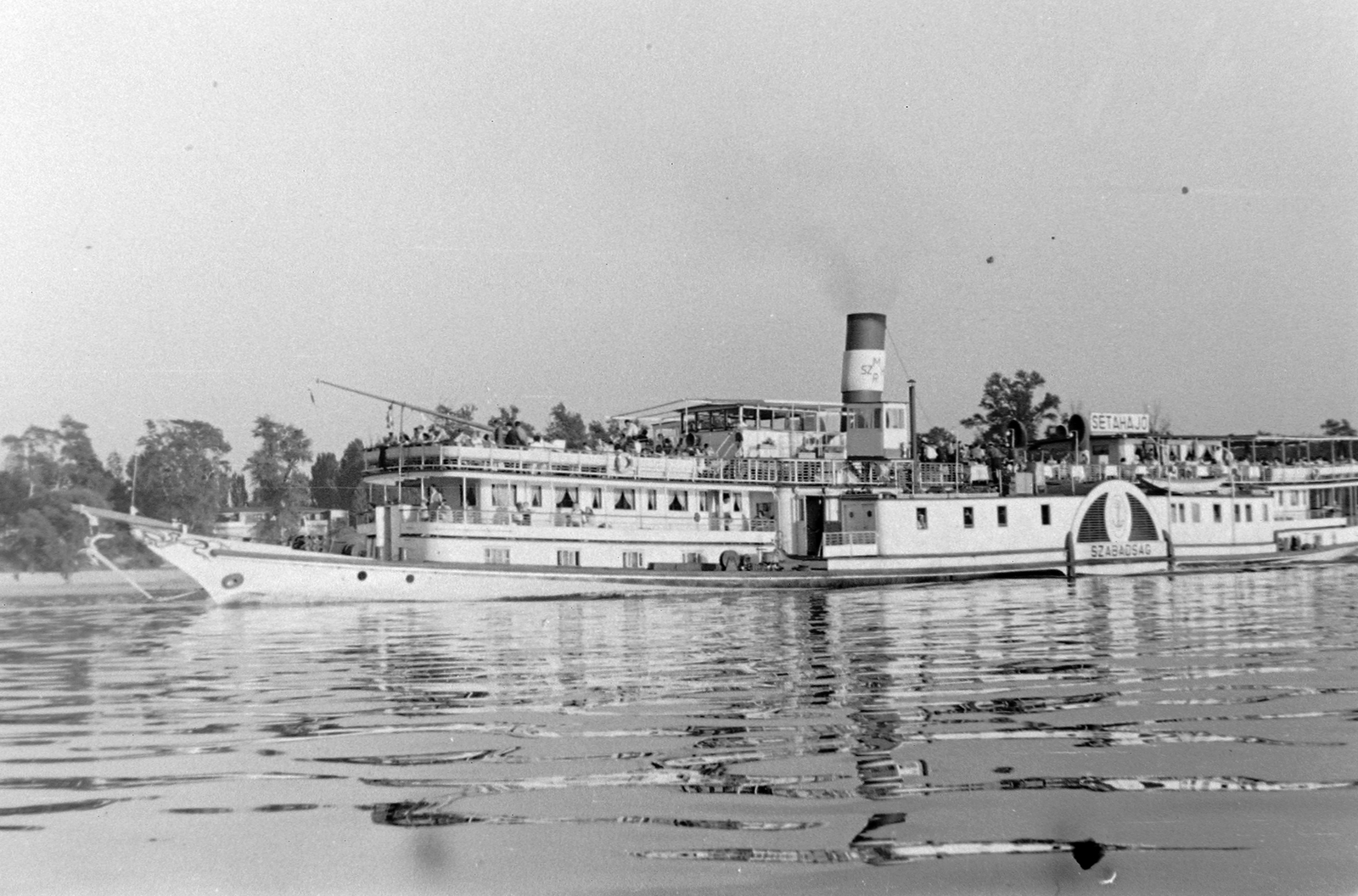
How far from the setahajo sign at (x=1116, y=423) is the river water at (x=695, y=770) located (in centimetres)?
4031

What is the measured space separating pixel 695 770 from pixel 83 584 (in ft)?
223

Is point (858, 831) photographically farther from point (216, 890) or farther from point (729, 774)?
point (216, 890)

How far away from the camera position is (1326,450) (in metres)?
91.1

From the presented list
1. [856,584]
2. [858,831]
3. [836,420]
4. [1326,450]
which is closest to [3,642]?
[858,831]

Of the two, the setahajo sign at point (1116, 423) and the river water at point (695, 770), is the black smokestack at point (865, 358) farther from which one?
the river water at point (695, 770)

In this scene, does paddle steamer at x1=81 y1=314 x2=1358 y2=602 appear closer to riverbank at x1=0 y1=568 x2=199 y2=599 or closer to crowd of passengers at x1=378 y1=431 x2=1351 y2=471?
crowd of passengers at x1=378 y1=431 x2=1351 y2=471

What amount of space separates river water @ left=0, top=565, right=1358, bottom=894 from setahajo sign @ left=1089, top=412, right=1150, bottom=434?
4031cm

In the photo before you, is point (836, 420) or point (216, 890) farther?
point (836, 420)

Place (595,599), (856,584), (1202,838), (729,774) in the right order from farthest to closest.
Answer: (856,584) < (595,599) < (729,774) < (1202,838)

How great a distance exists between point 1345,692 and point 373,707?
10.5 m

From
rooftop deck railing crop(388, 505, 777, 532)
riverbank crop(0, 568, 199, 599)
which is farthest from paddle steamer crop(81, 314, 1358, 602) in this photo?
riverbank crop(0, 568, 199, 599)

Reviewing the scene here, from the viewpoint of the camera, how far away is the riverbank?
199ft

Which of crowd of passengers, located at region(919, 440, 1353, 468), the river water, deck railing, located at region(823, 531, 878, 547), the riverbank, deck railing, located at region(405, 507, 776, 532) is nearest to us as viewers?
the river water

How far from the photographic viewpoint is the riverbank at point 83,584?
6072cm
